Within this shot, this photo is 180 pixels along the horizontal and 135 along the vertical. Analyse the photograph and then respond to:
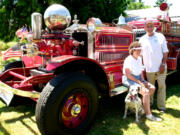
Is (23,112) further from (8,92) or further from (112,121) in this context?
(112,121)

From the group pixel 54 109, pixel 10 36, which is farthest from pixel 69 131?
pixel 10 36

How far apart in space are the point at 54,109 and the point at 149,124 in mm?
1613

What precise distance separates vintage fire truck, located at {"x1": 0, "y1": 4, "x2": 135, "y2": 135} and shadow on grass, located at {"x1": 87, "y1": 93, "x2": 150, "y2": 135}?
0.90 feet

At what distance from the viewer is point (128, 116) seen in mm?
3299

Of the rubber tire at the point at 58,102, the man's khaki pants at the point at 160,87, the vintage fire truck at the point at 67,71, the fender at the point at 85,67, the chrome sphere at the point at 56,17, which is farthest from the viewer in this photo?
the man's khaki pants at the point at 160,87

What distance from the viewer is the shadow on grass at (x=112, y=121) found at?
2.82m

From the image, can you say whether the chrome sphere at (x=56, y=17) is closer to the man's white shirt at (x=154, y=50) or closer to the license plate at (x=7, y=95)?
the license plate at (x=7, y=95)

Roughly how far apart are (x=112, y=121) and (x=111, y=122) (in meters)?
0.04

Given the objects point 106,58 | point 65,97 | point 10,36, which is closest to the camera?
point 65,97

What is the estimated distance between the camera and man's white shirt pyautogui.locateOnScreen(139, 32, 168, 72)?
3342 millimetres

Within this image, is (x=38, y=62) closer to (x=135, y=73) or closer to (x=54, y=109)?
(x=54, y=109)

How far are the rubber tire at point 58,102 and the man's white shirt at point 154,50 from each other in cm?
130

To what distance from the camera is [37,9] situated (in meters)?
8.81

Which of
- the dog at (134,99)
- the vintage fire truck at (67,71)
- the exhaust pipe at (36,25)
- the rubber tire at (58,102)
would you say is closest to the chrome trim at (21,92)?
the vintage fire truck at (67,71)
